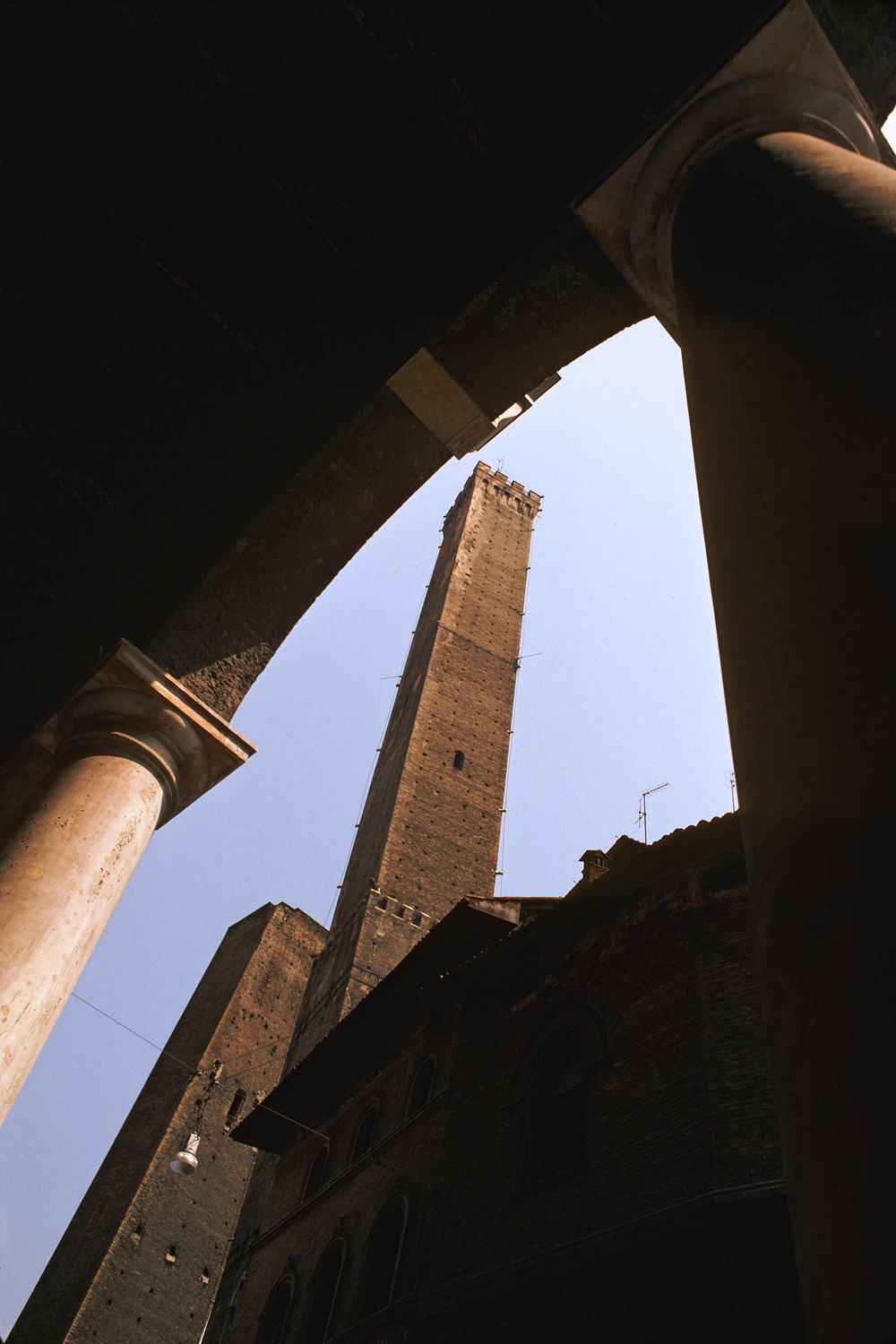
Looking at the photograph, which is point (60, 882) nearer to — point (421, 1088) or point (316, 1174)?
point (421, 1088)

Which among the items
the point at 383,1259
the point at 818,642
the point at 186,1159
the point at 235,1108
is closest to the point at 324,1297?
the point at 383,1259

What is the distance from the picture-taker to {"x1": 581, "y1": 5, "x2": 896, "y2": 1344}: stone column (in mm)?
792

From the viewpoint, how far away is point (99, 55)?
2.29m

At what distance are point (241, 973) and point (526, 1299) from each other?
1599 centimetres

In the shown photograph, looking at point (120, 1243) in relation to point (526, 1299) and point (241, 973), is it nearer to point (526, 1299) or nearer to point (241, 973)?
point (241, 973)

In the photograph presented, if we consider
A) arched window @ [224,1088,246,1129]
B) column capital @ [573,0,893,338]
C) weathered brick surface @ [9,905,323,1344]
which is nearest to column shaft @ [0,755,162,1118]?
column capital @ [573,0,893,338]

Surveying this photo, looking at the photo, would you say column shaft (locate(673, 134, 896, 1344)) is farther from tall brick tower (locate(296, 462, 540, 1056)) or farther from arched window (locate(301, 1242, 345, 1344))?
tall brick tower (locate(296, 462, 540, 1056))

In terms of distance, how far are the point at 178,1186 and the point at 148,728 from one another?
18.3 m

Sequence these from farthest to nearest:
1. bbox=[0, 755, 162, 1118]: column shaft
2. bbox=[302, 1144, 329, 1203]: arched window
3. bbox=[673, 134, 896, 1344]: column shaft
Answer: bbox=[302, 1144, 329, 1203]: arched window < bbox=[0, 755, 162, 1118]: column shaft < bbox=[673, 134, 896, 1344]: column shaft

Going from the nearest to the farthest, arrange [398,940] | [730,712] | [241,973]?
[730,712], [398,940], [241,973]

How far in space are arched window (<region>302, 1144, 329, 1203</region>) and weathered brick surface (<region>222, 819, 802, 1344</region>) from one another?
842mm

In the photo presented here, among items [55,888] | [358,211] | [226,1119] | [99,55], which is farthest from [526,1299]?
[226,1119]

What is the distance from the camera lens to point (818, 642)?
3.47 ft

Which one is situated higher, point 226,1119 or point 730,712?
point 226,1119
